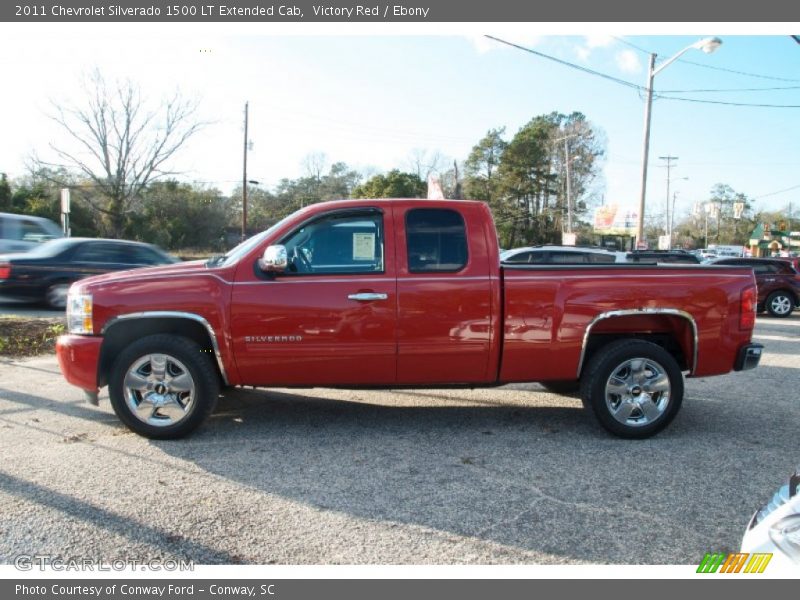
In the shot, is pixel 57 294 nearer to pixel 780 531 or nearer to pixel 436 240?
pixel 436 240

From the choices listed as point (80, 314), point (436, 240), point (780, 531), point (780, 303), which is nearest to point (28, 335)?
point (80, 314)

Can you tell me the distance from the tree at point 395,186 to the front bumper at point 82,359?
43.5 metres

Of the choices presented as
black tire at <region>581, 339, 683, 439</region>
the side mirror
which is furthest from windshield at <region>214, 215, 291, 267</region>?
black tire at <region>581, 339, 683, 439</region>

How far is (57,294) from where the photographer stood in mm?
11938

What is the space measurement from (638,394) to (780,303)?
14636 millimetres

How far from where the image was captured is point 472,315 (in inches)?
185

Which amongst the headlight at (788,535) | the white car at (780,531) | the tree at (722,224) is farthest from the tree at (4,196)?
the tree at (722,224)

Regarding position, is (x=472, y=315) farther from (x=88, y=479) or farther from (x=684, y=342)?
(x=88, y=479)

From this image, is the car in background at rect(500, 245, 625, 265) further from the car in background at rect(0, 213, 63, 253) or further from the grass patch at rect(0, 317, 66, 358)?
the car in background at rect(0, 213, 63, 253)

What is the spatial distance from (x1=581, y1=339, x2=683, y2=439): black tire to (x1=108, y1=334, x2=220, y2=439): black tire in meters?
3.08

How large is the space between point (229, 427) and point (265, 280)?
1.43m

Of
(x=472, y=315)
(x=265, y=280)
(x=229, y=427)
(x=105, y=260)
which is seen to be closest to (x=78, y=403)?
(x=229, y=427)

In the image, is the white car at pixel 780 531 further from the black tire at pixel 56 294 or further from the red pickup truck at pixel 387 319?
the black tire at pixel 56 294

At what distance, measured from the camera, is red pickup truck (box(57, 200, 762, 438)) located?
15.2ft
